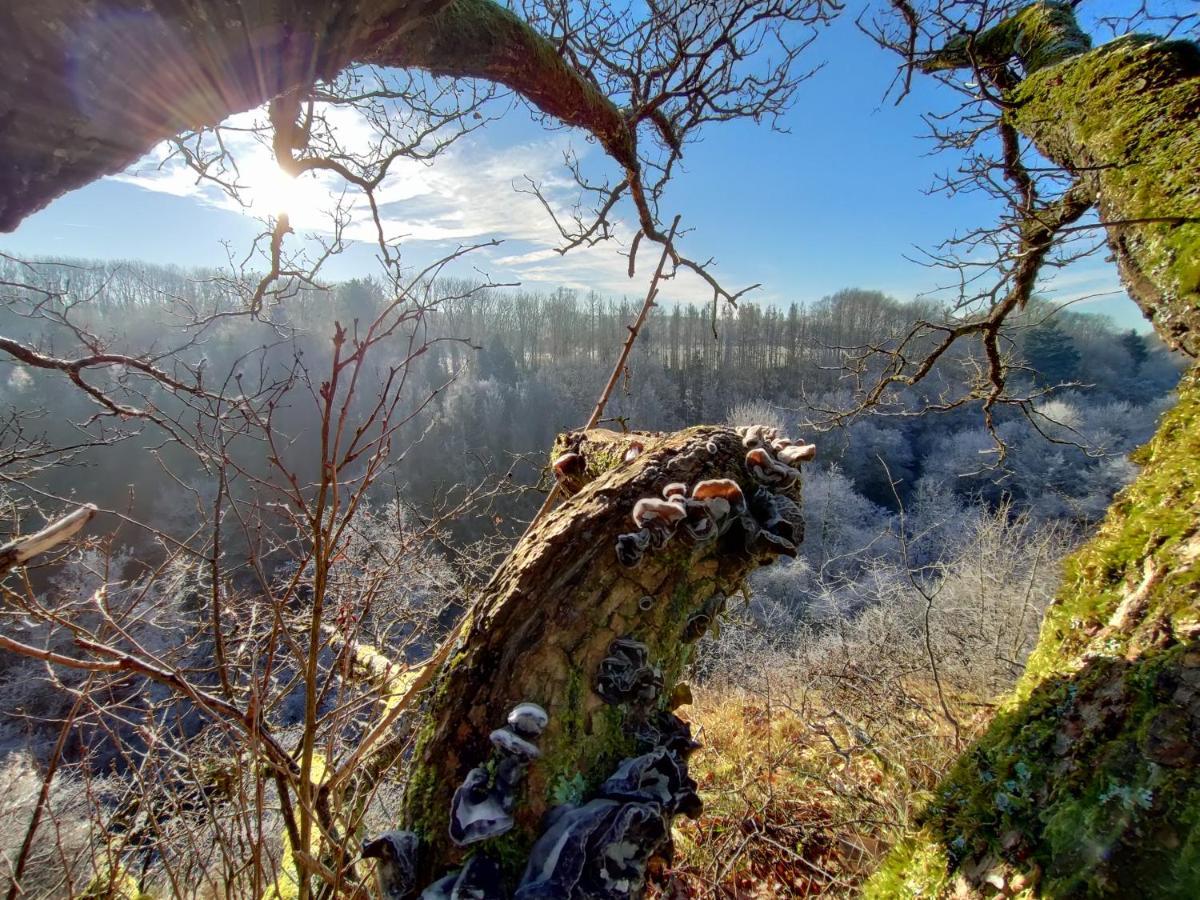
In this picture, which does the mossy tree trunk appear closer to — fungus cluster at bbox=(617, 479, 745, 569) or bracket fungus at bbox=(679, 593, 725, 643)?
bracket fungus at bbox=(679, 593, 725, 643)

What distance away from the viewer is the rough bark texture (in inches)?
34.2

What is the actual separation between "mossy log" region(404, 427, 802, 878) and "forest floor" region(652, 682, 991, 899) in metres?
1.23

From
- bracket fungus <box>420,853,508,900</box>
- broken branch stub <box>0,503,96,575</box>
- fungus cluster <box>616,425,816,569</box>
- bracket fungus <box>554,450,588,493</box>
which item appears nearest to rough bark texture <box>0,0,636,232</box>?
broken branch stub <box>0,503,96,575</box>

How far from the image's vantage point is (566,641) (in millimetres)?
1065

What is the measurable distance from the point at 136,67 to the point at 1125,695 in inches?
91.7

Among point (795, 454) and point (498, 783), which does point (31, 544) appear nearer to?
point (498, 783)

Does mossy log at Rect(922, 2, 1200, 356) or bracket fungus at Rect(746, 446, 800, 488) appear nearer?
bracket fungus at Rect(746, 446, 800, 488)

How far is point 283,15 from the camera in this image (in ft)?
3.59

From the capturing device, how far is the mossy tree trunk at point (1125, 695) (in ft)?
2.95

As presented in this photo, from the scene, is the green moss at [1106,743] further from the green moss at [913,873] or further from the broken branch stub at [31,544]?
the broken branch stub at [31,544]

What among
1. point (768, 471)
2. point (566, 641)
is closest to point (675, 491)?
point (768, 471)

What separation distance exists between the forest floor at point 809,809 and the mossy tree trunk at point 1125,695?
60cm

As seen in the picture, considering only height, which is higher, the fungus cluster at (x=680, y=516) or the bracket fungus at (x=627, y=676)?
the fungus cluster at (x=680, y=516)

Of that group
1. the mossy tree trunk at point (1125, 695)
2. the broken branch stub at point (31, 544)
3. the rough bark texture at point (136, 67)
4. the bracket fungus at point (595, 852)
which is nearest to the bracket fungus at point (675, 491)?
the bracket fungus at point (595, 852)
